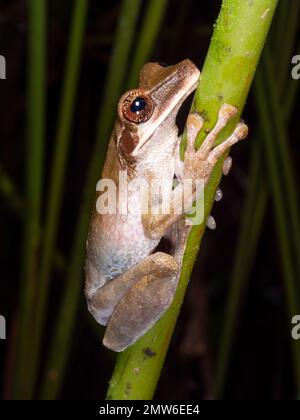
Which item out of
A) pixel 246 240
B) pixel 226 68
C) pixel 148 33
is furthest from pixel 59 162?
pixel 226 68

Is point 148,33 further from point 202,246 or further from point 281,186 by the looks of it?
point 202,246

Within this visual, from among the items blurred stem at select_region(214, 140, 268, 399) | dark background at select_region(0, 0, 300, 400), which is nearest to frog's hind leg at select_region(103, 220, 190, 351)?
blurred stem at select_region(214, 140, 268, 399)

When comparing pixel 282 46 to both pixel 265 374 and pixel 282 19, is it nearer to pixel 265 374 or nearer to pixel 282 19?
pixel 282 19

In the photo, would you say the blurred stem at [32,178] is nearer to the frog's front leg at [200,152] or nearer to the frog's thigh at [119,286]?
the frog's thigh at [119,286]

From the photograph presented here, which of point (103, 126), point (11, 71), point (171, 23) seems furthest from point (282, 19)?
point (11, 71)

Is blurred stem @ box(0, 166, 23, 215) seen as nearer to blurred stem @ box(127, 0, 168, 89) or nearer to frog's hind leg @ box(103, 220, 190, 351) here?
blurred stem @ box(127, 0, 168, 89)

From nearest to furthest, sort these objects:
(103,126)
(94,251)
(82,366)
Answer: (94,251) → (103,126) → (82,366)

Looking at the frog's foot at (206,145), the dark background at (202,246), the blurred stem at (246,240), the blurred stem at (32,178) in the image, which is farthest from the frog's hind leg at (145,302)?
the dark background at (202,246)
